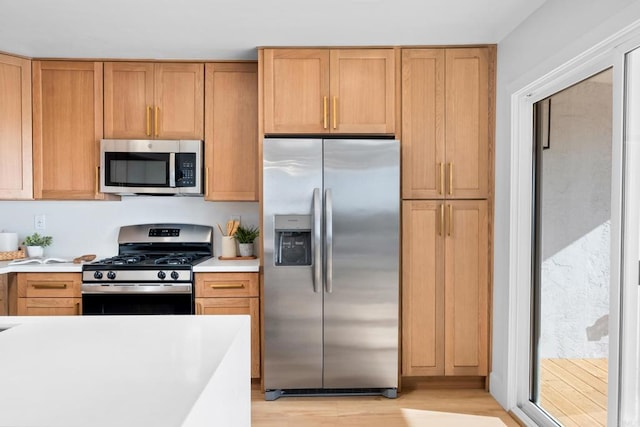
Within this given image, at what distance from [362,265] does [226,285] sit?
37.4 inches

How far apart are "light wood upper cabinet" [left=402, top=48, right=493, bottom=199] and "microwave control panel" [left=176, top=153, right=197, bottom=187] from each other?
154 cm

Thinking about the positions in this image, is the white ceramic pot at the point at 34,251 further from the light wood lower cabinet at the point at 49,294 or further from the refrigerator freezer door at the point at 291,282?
the refrigerator freezer door at the point at 291,282

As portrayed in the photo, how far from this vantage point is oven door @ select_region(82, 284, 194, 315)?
2877 millimetres

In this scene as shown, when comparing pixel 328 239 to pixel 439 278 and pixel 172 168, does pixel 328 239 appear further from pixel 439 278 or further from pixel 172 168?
pixel 172 168

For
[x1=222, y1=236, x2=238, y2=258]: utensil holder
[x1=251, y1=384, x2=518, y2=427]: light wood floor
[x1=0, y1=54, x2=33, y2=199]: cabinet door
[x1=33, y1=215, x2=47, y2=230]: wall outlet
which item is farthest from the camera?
[x1=33, y1=215, x2=47, y2=230]: wall outlet

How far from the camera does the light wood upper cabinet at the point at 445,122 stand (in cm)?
293

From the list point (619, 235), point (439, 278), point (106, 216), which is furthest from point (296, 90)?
point (619, 235)

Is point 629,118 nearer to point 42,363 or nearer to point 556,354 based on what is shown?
point 556,354

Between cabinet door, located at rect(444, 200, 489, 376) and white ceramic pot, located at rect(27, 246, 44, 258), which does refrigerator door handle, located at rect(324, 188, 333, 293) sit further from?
white ceramic pot, located at rect(27, 246, 44, 258)

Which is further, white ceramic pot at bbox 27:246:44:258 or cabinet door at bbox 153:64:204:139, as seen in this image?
white ceramic pot at bbox 27:246:44:258

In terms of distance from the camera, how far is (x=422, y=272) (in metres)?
2.95

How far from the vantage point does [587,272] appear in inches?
80.5

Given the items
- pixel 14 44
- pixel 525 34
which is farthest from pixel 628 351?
pixel 14 44

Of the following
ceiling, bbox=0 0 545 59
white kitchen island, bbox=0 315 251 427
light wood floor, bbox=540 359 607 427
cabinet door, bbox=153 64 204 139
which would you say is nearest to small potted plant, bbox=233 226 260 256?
cabinet door, bbox=153 64 204 139
